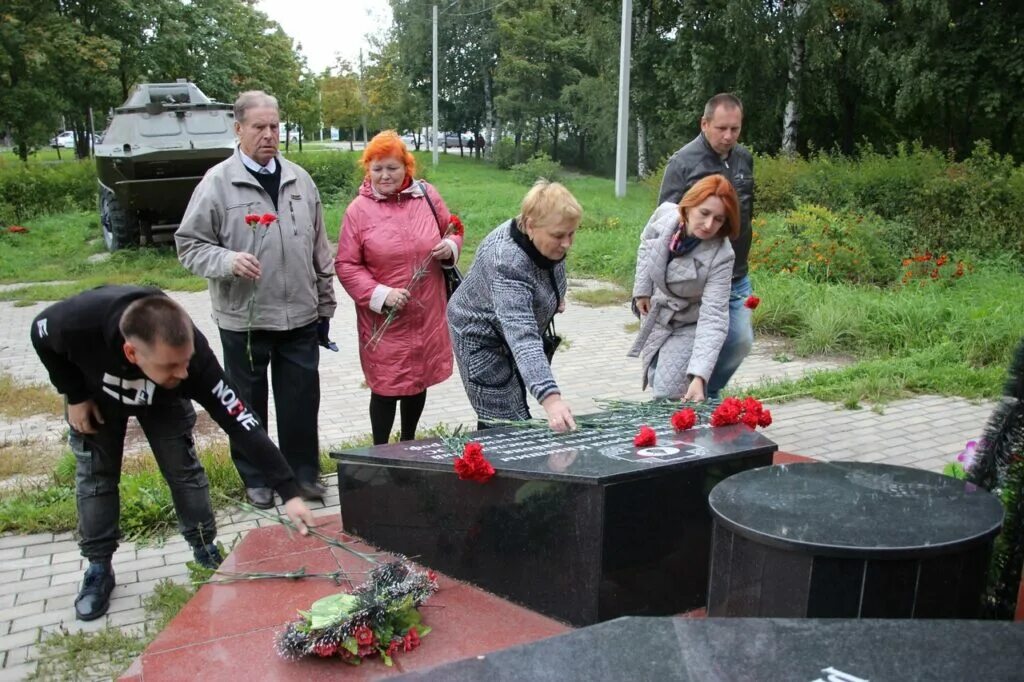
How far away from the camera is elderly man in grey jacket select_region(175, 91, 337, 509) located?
373cm

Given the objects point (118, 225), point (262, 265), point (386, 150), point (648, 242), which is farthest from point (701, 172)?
point (118, 225)

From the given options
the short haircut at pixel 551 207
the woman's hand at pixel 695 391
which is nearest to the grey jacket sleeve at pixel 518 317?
the short haircut at pixel 551 207

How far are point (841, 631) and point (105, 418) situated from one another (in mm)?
2392

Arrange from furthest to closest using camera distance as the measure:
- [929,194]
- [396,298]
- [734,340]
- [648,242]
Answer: [929,194] → [734,340] → [396,298] → [648,242]

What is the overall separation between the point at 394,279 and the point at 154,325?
65.3 inches

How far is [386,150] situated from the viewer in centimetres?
396

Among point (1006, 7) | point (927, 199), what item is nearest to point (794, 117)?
point (1006, 7)

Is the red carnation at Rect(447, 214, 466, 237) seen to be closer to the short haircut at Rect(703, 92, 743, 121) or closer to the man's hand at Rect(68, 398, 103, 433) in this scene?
the short haircut at Rect(703, 92, 743, 121)

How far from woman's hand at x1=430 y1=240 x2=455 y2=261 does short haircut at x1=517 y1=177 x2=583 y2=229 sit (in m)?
1.09

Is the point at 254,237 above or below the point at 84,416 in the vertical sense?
above

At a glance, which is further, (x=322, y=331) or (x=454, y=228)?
(x=454, y=228)

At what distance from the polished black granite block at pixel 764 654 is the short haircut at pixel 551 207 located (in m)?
1.57

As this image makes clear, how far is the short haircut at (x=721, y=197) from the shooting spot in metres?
3.36

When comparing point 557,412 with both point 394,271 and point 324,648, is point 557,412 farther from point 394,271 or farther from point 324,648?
point 394,271
